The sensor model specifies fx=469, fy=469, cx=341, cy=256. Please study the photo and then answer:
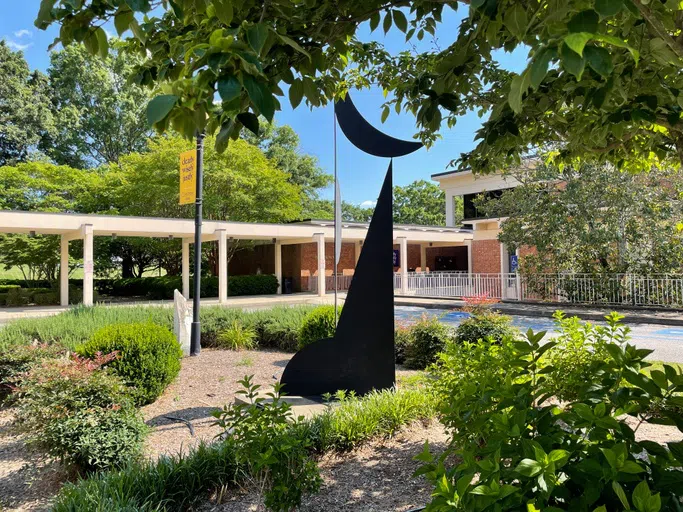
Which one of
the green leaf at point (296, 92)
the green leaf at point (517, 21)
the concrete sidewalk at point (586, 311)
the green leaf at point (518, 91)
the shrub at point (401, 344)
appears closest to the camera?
the green leaf at point (518, 91)

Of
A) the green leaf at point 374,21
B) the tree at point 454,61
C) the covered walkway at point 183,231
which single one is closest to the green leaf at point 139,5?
the tree at point 454,61

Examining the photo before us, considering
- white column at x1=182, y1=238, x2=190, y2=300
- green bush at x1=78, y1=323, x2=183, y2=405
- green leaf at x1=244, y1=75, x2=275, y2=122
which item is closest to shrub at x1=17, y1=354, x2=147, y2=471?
green bush at x1=78, y1=323, x2=183, y2=405

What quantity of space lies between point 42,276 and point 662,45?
3679 centimetres

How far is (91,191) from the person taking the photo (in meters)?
26.8

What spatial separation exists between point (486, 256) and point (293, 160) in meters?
19.8

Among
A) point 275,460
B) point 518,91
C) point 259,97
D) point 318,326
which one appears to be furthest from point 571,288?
point 259,97

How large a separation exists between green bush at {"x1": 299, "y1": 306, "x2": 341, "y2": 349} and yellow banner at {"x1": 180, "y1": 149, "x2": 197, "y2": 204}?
3806mm

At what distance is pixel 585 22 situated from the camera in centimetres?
113

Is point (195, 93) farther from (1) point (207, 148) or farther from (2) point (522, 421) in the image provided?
(1) point (207, 148)

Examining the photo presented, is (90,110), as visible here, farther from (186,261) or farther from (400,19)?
(400,19)

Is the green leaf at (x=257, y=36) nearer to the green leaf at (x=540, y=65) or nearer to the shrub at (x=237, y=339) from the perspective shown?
the green leaf at (x=540, y=65)

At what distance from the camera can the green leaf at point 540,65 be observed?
1.15 meters

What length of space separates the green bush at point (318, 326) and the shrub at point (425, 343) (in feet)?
4.98

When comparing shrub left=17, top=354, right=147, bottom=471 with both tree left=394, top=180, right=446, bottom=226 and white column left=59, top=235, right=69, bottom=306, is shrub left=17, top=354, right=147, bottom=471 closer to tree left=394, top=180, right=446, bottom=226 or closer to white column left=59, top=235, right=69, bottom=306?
white column left=59, top=235, right=69, bottom=306
